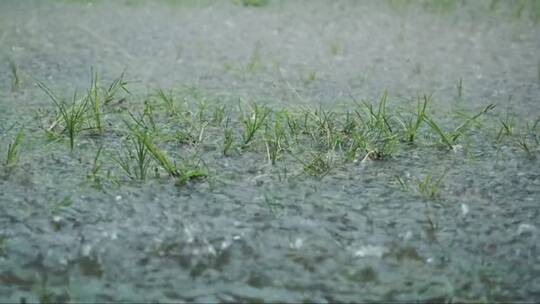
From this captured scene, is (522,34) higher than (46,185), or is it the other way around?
(522,34)

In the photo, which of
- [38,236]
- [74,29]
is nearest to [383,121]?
[38,236]

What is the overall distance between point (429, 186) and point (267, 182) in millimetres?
380

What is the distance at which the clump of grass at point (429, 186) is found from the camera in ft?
4.61

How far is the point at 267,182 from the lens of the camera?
4.87ft

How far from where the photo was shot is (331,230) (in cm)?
128

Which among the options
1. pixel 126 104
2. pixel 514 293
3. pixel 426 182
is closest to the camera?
pixel 514 293

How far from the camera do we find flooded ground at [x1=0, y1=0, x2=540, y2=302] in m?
1.12

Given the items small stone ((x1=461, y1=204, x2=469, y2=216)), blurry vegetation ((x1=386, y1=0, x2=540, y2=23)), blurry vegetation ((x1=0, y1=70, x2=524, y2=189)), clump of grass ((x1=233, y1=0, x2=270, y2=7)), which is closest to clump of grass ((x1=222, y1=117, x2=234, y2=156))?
blurry vegetation ((x1=0, y1=70, x2=524, y2=189))

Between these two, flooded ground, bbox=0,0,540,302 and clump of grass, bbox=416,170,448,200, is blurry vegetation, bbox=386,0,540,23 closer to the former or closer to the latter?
flooded ground, bbox=0,0,540,302

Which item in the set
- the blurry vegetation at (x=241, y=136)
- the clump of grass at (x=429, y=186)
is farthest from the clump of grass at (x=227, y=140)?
the clump of grass at (x=429, y=186)

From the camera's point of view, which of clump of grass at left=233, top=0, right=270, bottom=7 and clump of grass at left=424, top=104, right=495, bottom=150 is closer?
clump of grass at left=424, top=104, right=495, bottom=150

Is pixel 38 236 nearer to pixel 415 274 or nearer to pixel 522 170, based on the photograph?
pixel 415 274

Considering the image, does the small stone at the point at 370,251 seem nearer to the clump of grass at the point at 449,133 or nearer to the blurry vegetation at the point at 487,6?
the clump of grass at the point at 449,133

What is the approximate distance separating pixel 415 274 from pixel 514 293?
0.17 meters
